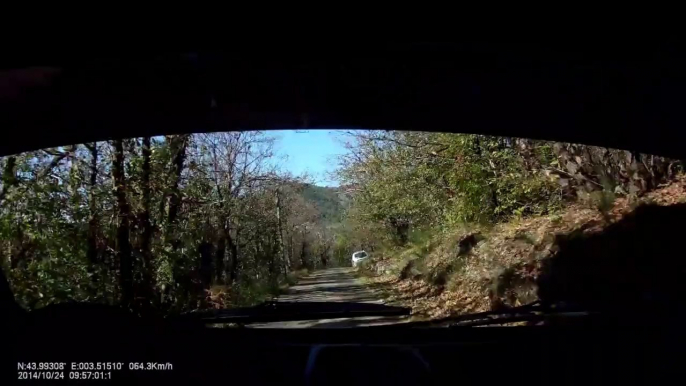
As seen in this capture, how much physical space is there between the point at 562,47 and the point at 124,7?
12.6 ft

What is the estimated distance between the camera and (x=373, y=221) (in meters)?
6.79

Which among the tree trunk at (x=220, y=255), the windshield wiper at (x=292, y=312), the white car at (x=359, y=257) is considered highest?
the tree trunk at (x=220, y=255)

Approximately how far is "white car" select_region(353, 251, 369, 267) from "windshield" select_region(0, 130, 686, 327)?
48 mm

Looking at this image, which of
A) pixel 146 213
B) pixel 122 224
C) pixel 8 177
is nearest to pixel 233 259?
pixel 146 213

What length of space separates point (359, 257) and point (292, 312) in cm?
305

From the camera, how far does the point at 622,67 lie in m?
5.41

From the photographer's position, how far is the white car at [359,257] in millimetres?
6453

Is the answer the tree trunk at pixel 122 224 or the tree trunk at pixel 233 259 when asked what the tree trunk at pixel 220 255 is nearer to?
the tree trunk at pixel 233 259

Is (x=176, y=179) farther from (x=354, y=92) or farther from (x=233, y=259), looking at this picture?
(x=354, y=92)

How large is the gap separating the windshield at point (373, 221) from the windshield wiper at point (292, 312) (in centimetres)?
13

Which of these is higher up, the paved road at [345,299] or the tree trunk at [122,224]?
the tree trunk at [122,224]

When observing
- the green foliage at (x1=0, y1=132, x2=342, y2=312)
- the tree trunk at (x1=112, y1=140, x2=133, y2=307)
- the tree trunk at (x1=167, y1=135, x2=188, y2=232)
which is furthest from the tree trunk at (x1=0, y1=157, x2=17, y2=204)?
the tree trunk at (x1=167, y1=135, x2=188, y2=232)

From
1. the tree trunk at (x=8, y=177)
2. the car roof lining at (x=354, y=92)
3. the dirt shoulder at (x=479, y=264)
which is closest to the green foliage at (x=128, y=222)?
the tree trunk at (x=8, y=177)

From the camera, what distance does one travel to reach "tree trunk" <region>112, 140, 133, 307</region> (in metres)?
7.09
